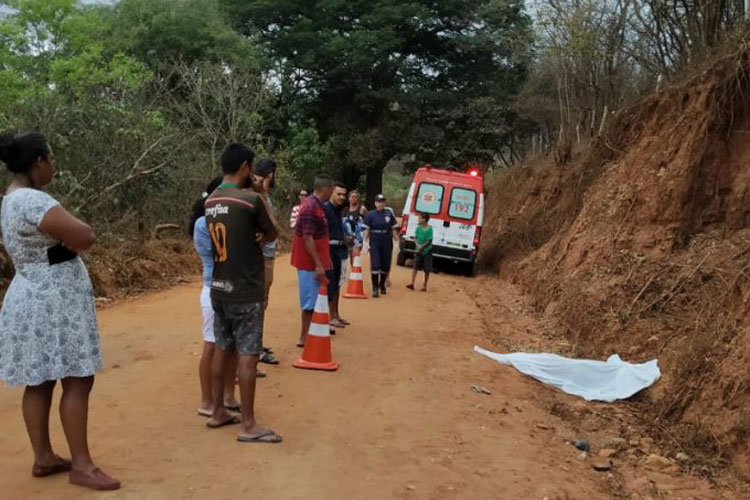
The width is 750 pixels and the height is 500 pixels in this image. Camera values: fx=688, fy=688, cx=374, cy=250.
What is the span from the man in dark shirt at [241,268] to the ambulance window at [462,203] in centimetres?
1320

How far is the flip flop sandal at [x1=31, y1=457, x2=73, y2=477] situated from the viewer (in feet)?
13.1

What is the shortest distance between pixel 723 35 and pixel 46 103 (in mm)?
12099

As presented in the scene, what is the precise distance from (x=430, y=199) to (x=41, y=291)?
14519 millimetres

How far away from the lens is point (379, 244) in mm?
12789

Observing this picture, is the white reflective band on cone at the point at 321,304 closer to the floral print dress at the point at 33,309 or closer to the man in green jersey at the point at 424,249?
the floral print dress at the point at 33,309

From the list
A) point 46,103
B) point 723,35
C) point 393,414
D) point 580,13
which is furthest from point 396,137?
point 393,414

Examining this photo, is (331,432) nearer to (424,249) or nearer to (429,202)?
(424,249)

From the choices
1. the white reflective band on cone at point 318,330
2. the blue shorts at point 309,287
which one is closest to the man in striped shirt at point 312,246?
the blue shorts at point 309,287

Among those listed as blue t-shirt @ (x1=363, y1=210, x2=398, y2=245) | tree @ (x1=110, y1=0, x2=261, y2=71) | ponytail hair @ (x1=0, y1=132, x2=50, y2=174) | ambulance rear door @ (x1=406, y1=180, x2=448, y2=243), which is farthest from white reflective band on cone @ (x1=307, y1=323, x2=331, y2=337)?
tree @ (x1=110, y1=0, x2=261, y2=71)

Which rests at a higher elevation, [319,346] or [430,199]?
[430,199]

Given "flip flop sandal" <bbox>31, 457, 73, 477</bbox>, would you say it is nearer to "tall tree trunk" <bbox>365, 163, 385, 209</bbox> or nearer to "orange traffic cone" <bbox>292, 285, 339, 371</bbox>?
"orange traffic cone" <bbox>292, 285, 339, 371</bbox>

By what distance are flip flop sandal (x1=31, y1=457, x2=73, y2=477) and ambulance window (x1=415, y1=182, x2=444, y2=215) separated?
14161mm

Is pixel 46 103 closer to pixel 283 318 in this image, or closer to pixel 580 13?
pixel 283 318

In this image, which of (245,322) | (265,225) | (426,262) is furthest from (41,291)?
(426,262)
